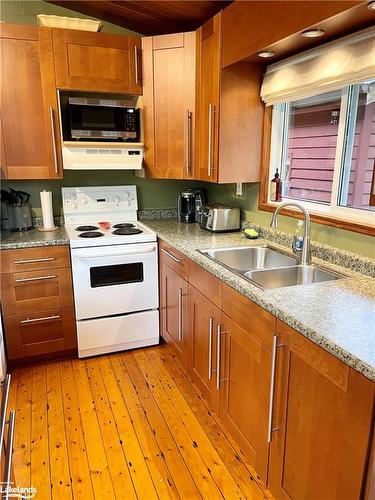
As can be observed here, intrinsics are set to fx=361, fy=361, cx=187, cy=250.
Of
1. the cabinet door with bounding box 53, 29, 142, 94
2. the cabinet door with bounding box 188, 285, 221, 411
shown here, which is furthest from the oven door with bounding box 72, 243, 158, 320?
the cabinet door with bounding box 53, 29, 142, 94

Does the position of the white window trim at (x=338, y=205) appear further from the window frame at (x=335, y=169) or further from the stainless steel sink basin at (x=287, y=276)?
the stainless steel sink basin at (x=287, y=276)

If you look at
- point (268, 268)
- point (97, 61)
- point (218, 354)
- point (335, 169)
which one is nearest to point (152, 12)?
point (97, 61)

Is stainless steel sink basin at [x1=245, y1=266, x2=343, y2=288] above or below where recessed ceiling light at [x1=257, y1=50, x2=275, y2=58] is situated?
below

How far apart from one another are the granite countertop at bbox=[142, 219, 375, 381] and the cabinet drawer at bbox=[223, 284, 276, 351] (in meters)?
0.04

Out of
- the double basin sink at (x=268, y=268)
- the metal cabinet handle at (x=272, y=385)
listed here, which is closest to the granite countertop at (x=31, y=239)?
the double basin sink at (x=268, y=268)

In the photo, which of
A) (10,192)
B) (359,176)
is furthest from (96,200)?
(359,176)

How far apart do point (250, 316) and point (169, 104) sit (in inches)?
69.7

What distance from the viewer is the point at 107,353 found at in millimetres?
→ 2748

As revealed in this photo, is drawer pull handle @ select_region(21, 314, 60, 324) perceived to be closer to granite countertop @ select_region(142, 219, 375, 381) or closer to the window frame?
granite countertop @ select_region(142, 219, 375, 381)

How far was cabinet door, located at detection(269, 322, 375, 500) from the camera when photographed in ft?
3.35

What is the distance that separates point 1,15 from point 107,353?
255cm

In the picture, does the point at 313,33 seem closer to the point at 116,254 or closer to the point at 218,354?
the point at 218,354

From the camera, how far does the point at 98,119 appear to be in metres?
2.58

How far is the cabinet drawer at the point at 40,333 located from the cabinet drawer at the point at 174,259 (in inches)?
30.4
